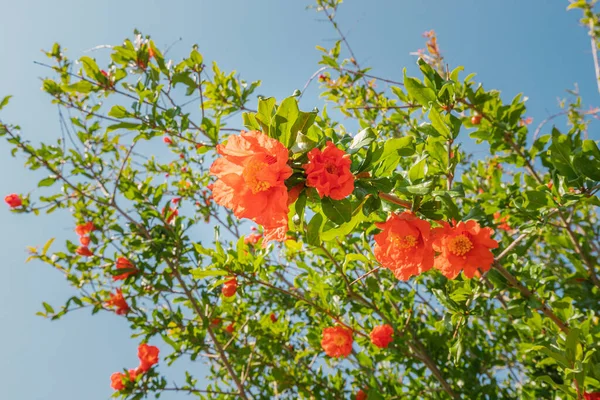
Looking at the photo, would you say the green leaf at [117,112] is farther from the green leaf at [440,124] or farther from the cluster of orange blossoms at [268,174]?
the green leaf at [440,124]

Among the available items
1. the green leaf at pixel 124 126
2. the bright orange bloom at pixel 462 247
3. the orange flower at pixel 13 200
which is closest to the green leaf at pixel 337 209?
the bright orange bloom at pixel 462 247

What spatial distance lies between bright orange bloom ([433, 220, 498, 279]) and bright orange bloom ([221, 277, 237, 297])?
34.1 inches

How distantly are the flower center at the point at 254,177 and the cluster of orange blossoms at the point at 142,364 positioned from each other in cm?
227

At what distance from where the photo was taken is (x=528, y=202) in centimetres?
118

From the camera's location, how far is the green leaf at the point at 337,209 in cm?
78

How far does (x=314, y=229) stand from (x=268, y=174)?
0.88 feet

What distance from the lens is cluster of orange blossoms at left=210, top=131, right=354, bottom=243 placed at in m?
0.71

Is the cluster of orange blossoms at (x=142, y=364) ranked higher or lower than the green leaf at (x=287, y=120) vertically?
higher

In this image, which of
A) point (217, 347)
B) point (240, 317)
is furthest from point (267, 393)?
point (217, 347)

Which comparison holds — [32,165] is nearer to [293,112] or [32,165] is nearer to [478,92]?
[293,112]

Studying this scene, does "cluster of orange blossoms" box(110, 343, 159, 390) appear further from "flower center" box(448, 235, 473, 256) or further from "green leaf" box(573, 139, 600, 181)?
"green leaf" box(573, 139, 600, 181)

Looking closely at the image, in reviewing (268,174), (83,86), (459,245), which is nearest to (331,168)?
(268,174)

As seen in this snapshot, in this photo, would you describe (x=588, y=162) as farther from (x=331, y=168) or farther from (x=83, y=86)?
(x=83, y=86)

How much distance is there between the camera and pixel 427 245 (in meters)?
0.94
